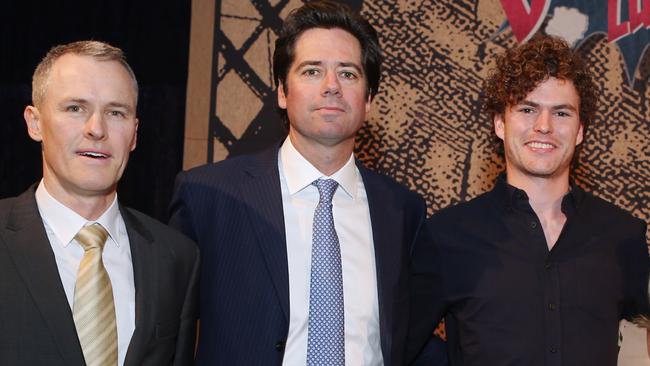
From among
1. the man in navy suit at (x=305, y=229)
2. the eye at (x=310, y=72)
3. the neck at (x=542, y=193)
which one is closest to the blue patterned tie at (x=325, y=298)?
the man in navy suit at (x=305, y=229)

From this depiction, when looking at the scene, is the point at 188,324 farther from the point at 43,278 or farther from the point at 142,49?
the point at 142,49

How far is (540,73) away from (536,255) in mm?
614

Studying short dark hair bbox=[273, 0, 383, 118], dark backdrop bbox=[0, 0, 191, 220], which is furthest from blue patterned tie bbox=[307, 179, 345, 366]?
dark backdrop bbox=[0, 0, 191, 220]

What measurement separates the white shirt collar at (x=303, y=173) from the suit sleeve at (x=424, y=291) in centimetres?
30

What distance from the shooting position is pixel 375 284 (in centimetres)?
242

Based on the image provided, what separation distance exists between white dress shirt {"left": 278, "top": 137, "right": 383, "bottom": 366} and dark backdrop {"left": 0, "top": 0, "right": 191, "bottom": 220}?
5.68 ft

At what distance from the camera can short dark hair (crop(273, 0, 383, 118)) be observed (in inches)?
105

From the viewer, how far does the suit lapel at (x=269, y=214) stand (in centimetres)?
228

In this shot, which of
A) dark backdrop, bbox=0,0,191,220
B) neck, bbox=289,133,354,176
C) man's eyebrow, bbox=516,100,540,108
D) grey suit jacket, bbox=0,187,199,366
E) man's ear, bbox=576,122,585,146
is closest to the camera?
grey suit jacket, bbox=0,187,199,366

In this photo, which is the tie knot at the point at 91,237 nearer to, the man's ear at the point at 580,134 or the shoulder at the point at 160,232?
the shoulder at the point at 160,232

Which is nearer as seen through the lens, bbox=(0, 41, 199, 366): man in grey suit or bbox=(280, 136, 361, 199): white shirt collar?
bbox=(0, 41, 199, 366): man in grey suit

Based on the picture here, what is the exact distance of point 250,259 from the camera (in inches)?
91.4

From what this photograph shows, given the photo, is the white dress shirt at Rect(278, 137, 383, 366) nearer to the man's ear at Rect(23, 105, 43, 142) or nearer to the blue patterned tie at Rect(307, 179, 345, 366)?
the blue patterned tie at Rect(307, 179, 345, 366)

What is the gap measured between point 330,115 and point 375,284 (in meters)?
0.52
